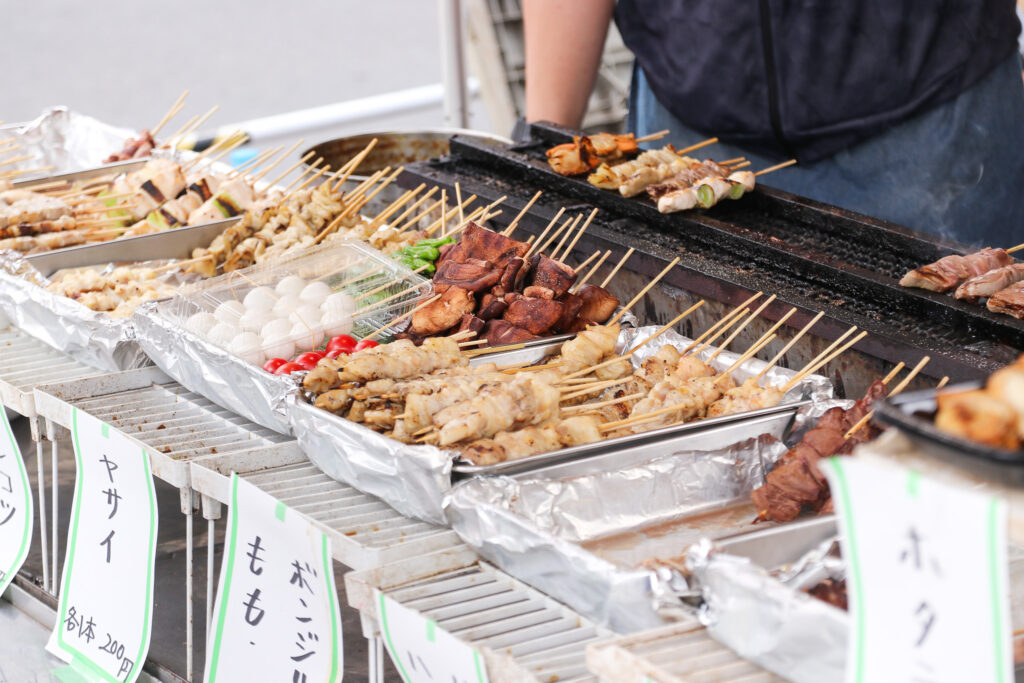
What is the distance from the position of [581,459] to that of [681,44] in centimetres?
289

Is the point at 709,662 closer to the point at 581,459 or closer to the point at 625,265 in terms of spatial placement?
the point at 581,459

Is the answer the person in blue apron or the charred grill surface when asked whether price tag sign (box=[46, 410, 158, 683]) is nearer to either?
the charred grill surface

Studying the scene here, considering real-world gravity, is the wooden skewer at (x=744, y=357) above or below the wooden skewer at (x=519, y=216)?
below

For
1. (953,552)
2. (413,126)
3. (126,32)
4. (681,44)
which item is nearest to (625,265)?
(681,44)

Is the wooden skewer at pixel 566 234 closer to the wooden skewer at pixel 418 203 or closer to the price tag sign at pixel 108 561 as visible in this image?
the wooden skewer at pixel 418 203

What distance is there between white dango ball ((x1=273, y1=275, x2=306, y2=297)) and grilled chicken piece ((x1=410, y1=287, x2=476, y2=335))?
1.50 ft

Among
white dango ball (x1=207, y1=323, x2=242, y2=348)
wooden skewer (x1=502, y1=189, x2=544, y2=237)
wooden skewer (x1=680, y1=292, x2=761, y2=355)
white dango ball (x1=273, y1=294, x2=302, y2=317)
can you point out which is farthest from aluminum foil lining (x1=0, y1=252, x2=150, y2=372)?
wooden skewer (x1=680, y1=292, x2=761, y2=355)

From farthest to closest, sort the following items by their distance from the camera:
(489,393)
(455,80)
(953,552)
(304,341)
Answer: (455,80), (304,341), (489,393), (953,552)

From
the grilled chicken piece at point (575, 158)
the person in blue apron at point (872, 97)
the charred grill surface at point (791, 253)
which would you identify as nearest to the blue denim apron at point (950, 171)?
the person in blue apron at point (872, 97)

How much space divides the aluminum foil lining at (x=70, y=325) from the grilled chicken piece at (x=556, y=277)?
1335mm

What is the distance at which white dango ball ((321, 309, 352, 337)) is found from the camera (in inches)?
136

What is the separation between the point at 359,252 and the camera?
3803 mm

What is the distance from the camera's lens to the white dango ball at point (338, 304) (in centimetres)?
351

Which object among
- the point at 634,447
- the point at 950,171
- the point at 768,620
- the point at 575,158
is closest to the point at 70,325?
the point at 575,158
